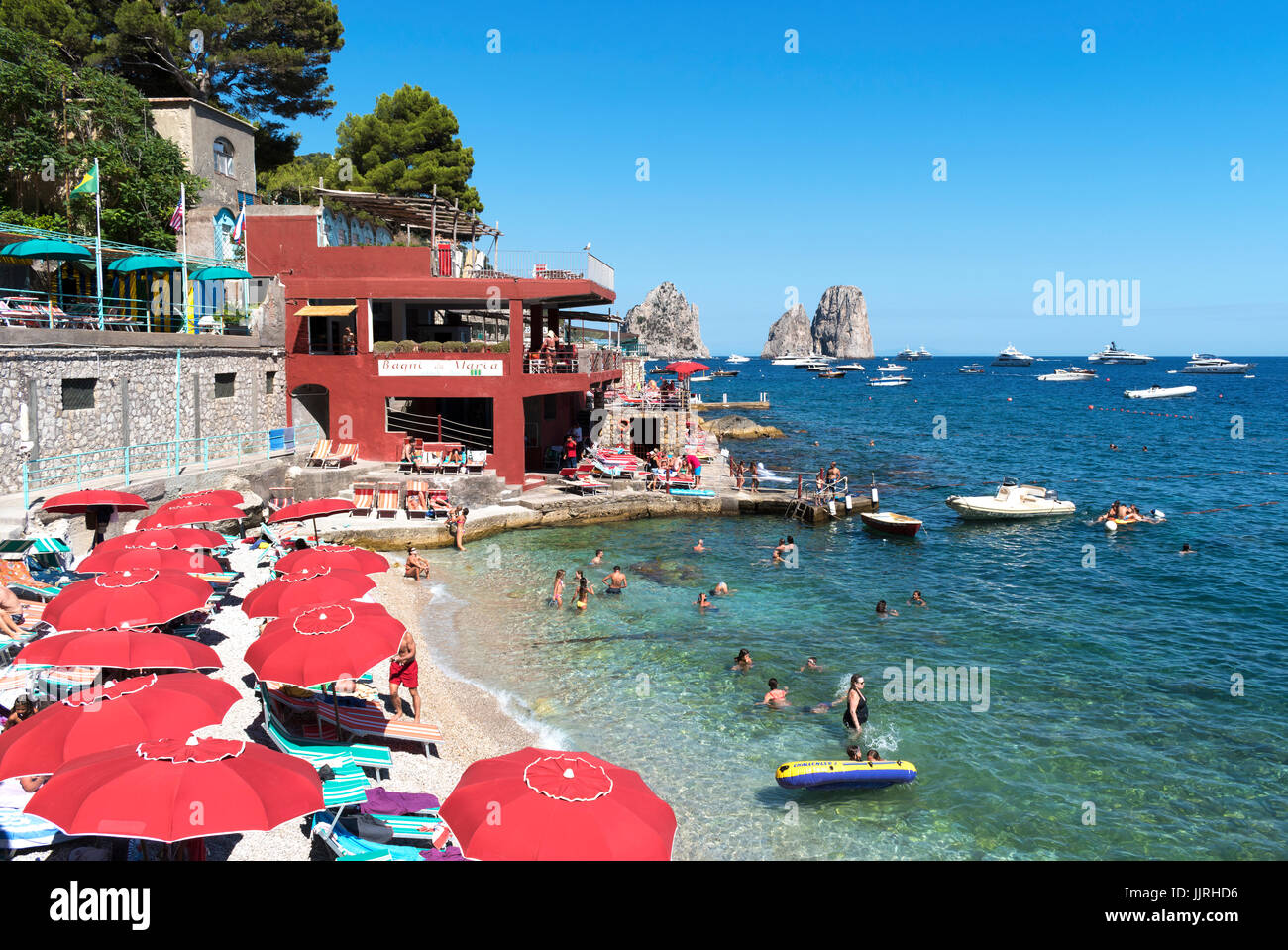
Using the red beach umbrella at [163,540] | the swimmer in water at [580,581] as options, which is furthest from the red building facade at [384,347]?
the red beach umbrella at [163,540]

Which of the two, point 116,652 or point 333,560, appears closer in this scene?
point 116,652

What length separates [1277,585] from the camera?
24.0m

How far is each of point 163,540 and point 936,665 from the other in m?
14.6

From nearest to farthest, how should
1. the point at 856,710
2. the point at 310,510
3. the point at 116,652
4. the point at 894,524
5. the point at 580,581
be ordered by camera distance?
the point at 116,652 < the point at 856,710 < the point at 310,510 < the point at 580,581 < the point at 894,524

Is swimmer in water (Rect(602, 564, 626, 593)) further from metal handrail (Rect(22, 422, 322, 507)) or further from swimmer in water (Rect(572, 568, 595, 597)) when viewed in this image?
metal handrail (Rect(22, 422, 322, 507))

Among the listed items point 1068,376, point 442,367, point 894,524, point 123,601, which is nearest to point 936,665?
point 894,524

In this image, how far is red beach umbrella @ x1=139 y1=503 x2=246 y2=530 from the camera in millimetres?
15539

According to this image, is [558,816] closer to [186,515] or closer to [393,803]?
[393,803]

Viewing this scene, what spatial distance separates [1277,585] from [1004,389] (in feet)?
426

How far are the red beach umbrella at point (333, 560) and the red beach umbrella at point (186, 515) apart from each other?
2976 mm

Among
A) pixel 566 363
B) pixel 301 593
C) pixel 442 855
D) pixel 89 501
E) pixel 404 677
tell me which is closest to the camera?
pixel 442 855

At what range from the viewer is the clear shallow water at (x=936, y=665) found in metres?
11.2

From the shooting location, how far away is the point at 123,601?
420 inches

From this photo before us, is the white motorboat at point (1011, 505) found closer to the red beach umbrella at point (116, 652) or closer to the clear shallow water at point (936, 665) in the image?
the clear shallow water at point (936, 665)
